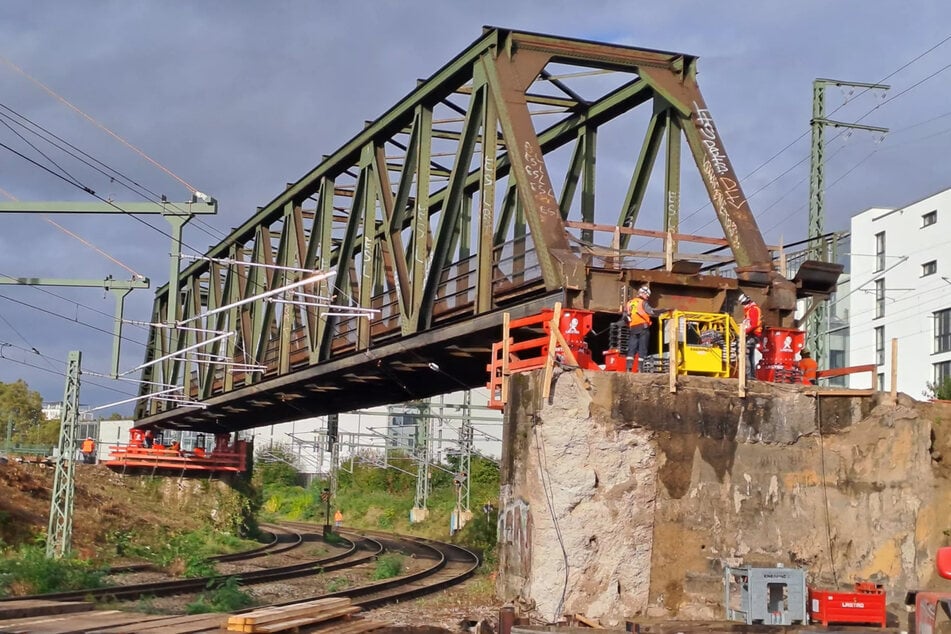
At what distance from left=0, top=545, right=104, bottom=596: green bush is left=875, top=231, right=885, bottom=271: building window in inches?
1985

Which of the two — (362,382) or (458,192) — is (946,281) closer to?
(362,382)

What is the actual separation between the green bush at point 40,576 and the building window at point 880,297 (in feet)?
164

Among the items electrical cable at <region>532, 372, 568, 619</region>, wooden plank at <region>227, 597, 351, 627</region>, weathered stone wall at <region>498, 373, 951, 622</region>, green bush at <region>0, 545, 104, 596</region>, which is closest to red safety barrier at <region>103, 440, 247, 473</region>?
green bush at <region>0, 545, 104, 596</region>

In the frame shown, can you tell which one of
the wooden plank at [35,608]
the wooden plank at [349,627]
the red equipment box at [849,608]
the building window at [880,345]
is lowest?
the wooden plank at [349,627]

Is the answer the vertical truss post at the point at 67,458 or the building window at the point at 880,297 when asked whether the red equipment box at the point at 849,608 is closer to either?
the vertical truss post at the point at 67,458

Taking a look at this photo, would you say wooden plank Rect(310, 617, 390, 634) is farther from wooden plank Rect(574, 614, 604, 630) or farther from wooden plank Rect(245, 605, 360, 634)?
wooden plank Rect(574, 614, 604, 630)

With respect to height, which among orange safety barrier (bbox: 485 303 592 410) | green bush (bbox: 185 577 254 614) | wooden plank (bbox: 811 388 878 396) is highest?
orange safety barrier (bbox: 485 303 592 410)

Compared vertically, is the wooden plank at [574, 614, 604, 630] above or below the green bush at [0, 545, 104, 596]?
above

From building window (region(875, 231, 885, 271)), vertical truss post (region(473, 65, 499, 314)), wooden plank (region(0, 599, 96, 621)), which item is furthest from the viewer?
building window (region(875, 231, 885, 271))

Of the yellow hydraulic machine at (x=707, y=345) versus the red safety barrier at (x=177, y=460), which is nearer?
the yellow hydraulic machine at (x=707, y=345)

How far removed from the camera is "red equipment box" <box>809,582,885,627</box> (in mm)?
14953

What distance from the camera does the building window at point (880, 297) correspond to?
2461 inches

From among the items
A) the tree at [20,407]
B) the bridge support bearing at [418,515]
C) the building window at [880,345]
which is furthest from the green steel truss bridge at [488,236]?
the tree at [20,407]

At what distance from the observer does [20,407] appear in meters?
130
